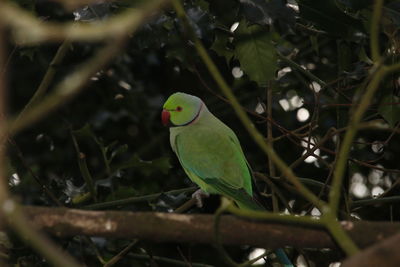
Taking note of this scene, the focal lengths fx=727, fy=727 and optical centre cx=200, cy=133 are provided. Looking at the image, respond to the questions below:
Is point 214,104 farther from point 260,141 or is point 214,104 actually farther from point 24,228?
point 24,228

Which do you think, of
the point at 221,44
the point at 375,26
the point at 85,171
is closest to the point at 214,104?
the point at 221,44

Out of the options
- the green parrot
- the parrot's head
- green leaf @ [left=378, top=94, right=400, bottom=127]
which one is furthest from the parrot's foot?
green leaf @ [left=378, top=94, right=400, bottom=127]

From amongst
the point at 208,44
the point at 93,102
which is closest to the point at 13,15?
the point at 208,44

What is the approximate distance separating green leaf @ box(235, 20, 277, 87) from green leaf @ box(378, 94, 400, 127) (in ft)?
1.53

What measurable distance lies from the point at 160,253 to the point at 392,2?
2.66 metres

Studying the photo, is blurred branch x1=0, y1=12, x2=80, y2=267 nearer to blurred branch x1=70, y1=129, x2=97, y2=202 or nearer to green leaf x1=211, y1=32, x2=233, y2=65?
blurred branch x1=70, y1=129, x2=97, y2=202

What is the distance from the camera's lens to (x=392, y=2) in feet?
8.70

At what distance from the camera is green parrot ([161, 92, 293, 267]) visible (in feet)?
9.98

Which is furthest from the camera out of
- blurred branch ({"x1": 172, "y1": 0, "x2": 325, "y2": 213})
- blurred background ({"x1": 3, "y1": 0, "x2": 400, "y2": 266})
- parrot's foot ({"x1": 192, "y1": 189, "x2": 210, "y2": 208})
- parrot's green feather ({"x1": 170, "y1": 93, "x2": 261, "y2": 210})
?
parrot's green feather ({"x1": 170, "y1": 93, "x2": 261, "y2": 210})

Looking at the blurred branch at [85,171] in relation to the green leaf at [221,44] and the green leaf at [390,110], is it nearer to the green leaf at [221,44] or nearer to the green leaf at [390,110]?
the green leaf at [221,44]

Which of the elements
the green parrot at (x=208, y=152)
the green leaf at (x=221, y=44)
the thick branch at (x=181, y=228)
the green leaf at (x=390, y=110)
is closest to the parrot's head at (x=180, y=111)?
the green parrot at (x=208, y=152)

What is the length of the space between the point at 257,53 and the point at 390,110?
584mm

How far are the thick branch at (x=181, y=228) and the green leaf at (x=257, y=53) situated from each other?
1.37 meters

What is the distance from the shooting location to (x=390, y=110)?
2.93 m
